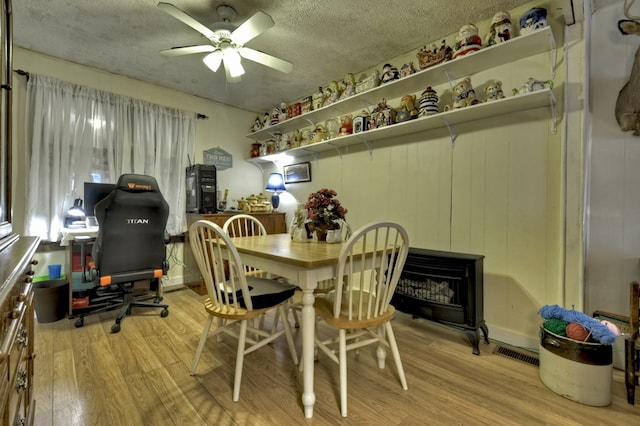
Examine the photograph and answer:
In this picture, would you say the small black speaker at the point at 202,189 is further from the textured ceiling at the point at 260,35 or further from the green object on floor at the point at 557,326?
the green object on floor at the point at 557,326

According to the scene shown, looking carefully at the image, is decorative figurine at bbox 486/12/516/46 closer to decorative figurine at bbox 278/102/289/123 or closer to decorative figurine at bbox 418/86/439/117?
decorative figurine at bbox 418/86/439/117

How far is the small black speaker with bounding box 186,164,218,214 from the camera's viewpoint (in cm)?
328

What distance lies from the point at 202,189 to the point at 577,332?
3.31m

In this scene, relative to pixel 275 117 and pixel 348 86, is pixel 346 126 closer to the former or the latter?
pixel 348 86

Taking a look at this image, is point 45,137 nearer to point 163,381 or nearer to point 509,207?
point 163,381

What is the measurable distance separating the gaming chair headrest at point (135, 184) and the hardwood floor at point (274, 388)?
1.14 m

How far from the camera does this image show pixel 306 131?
3.46 meters

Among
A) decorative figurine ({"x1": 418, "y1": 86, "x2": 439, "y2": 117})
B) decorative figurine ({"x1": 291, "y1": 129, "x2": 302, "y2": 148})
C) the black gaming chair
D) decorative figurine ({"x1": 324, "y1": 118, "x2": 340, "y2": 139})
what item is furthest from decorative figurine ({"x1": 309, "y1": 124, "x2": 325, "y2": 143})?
the black gaming chair

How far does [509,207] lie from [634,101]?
86 centimetres

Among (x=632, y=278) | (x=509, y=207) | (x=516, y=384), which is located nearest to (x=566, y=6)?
(x=509, y=207)

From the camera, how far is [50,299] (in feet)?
7.98

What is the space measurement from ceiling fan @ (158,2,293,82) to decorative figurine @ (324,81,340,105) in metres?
0.81

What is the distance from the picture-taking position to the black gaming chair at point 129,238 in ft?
7.47

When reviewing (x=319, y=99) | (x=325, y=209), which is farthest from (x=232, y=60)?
(x=325, y=209)
